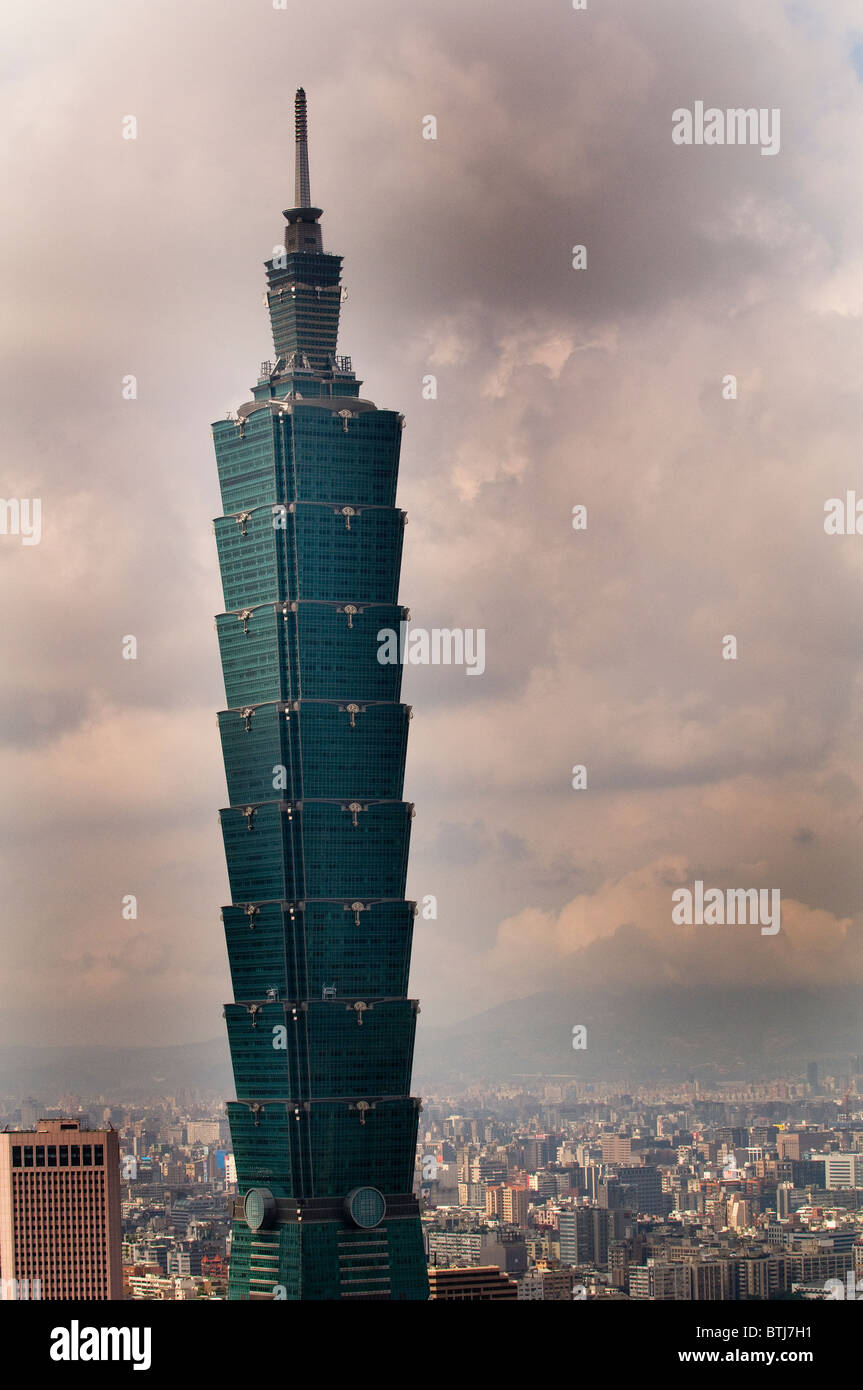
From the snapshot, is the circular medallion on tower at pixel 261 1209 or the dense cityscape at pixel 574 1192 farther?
the circular medallion on tower at pixel 261 1209

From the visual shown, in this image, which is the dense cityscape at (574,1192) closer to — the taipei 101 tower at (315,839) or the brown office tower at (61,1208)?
the brown office tower at (61,1208)

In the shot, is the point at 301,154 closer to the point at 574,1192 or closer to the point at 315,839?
the point at 315,839

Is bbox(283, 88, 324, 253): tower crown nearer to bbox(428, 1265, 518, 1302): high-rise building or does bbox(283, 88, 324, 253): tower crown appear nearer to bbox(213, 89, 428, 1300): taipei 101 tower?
bbox(213, 89, 428, 1300): taipei 101 tower

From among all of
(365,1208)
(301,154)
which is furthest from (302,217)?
(365,1208)

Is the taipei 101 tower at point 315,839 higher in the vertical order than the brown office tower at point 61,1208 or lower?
higher

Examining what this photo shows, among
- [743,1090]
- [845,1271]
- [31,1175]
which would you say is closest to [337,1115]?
[31,1175]

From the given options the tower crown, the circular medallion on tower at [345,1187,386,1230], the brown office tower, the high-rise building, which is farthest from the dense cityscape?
the tower crown

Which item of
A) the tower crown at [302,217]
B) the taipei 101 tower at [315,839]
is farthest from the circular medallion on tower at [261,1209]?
the tower crown at [302,217]
